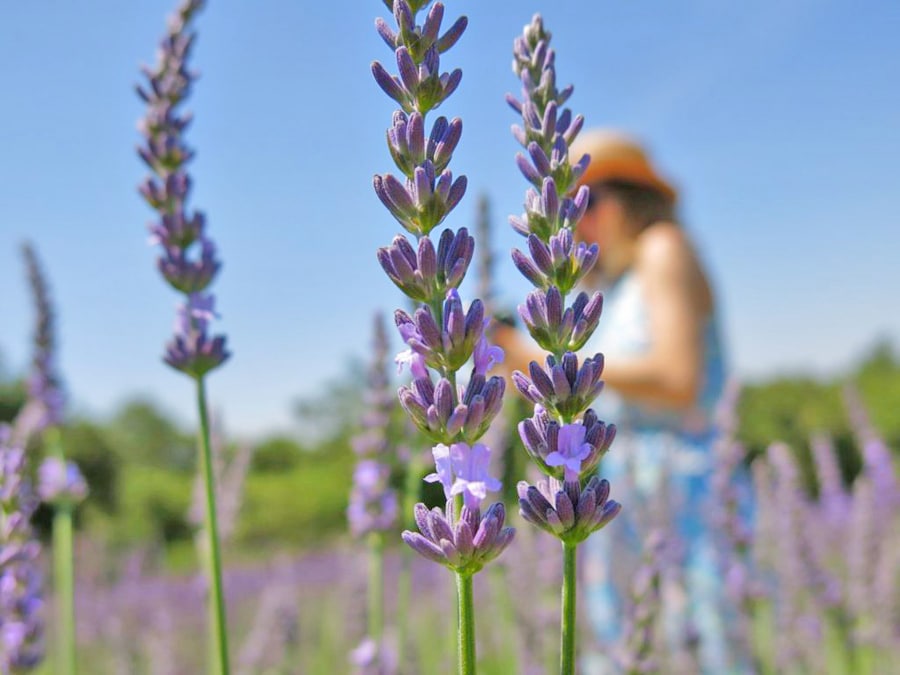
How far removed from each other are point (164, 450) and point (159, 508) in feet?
75.2

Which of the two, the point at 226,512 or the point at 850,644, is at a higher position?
the point at 226,512

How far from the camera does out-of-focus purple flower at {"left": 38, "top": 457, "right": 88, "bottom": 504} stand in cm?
194

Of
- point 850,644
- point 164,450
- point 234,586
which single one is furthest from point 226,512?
point 164,450

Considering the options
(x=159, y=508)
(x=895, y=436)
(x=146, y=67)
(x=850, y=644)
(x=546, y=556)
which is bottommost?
(x=159, y=508)

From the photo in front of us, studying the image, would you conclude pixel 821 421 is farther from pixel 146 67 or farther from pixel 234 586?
pixel 146 67

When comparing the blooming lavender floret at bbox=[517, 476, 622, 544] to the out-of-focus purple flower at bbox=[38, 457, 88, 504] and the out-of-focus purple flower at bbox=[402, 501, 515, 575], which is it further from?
the out-of-focus purple flower at bbox=[38, 457, 88, 504]

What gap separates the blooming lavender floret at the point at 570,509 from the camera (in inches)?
28.9

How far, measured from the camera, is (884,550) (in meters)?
2.97

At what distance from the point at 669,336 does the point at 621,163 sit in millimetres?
1169

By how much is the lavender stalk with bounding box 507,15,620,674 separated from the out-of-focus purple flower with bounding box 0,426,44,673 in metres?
0.87

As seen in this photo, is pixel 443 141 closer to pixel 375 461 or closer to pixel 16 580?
pixel 16 580

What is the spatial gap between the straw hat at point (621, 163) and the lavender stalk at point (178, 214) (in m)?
2.89

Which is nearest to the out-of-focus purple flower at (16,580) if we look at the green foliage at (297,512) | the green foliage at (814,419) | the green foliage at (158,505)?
the green foliage at (814,419)

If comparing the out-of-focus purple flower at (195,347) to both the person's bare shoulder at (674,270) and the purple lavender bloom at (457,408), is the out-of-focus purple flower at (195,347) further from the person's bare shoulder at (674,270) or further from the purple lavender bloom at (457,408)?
the person's bare shoulder at (674,270)
